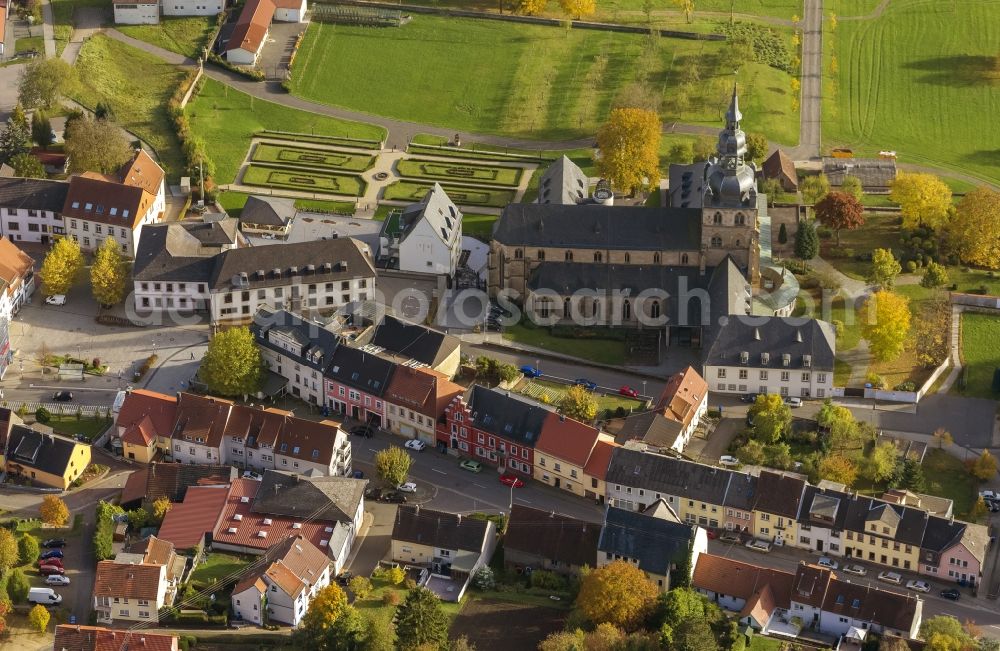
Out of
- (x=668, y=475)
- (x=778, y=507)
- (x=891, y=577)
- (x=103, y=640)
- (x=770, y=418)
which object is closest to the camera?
(x=103, y=640)

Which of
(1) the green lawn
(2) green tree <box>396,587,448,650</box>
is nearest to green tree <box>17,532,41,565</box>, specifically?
(2) green tree <box>396,587,448,650</box>

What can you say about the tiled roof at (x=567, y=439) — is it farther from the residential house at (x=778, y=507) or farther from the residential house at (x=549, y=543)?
the residential house at (x=778, y=507)

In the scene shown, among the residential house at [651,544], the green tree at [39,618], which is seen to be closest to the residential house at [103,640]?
the green tree at [39,618]

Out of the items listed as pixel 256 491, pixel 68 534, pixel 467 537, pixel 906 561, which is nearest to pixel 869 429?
pixel 906 561

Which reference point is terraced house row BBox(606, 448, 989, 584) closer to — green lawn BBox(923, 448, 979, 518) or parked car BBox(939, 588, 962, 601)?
parked car BBox(939, 588, 962, 601)

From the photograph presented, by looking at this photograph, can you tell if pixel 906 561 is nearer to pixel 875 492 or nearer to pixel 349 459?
pixel 875 492

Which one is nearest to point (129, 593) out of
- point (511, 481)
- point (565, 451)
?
point (511, 481)

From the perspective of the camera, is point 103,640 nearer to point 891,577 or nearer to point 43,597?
point 43,597
